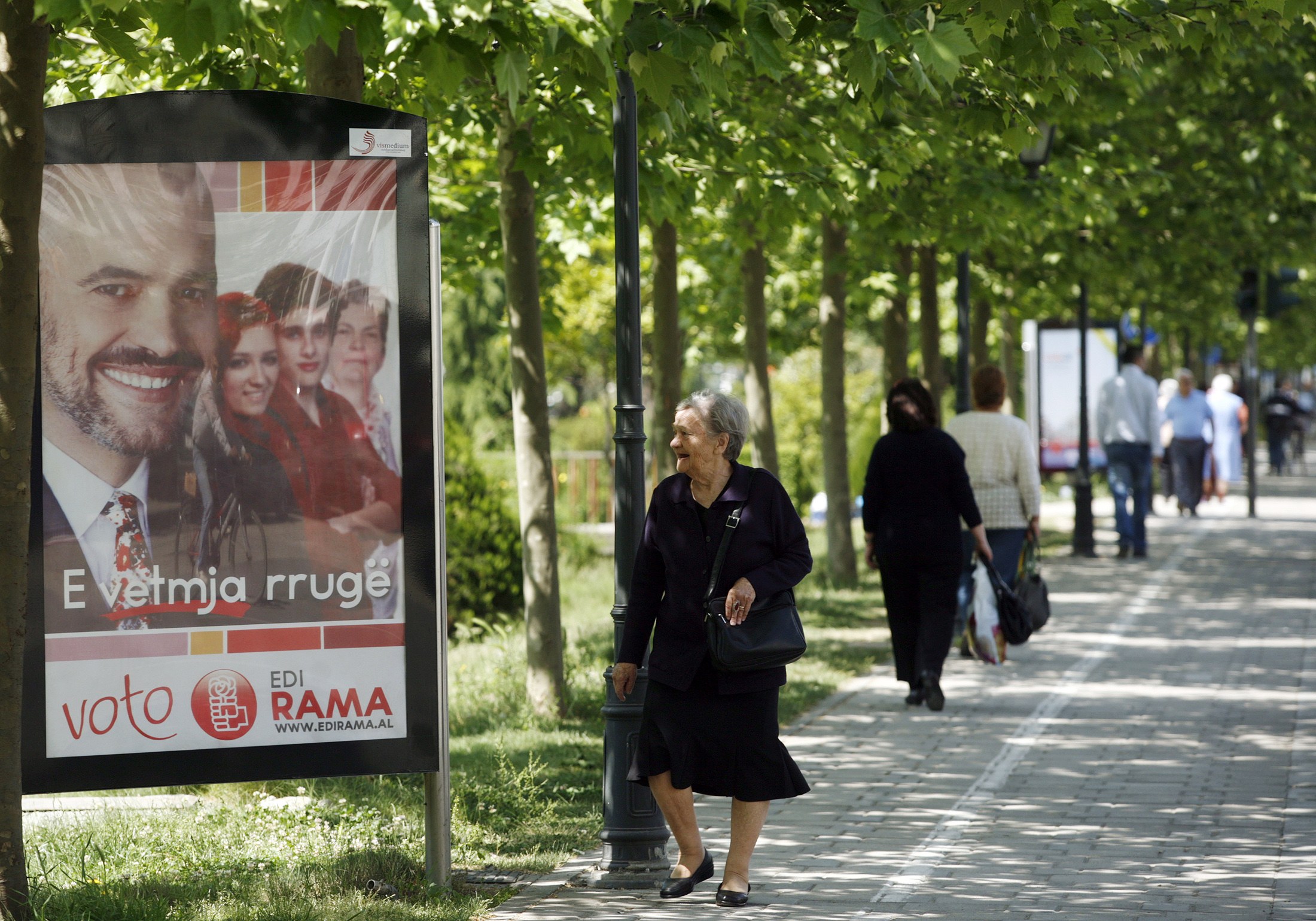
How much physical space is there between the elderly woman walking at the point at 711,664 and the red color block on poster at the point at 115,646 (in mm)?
1678

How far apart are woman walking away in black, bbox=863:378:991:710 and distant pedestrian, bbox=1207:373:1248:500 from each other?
60.8 feet

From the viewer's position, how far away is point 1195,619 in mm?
13500

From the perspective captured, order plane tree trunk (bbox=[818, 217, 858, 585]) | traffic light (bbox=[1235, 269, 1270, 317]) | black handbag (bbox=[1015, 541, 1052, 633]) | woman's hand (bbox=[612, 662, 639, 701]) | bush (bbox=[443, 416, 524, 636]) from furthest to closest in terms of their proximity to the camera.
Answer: traffic light (bbox=[1235, 269, 1270, 317]) < plane tree trunk (bbox=[818, 217, 858, 585]) < bush (bbox=[443, 416, 524, 636]) < black handbag (bbox=[1015, 541, 1052, 633]) < woman's hand (bbox=[612, 662, 639, 701])

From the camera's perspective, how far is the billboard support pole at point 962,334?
42.6ft

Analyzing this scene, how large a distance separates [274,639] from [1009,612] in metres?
5.27

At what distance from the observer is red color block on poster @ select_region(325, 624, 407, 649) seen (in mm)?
5559

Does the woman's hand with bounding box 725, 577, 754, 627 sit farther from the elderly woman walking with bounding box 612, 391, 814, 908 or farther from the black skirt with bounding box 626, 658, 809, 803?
the black skirt with bounding box 626, 658, 809, 803

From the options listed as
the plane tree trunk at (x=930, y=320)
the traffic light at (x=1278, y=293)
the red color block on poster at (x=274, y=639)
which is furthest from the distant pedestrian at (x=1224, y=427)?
the red color block on poster at (x=274, y=639)

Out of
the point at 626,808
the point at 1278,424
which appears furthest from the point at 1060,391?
the point at 626,808

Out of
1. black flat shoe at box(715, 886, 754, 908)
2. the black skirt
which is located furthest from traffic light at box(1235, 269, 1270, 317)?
black flat shoe at box(715, 886, 754, 908)

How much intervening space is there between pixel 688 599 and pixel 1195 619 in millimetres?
9140

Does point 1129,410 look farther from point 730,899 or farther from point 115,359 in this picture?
point 115,359

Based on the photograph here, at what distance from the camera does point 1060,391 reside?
75.2ft

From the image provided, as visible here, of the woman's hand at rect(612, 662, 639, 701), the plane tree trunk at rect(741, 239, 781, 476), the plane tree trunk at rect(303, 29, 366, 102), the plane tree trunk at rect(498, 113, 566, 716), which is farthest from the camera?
the plane tree trunk at rect(741, 239, 781, 476)
